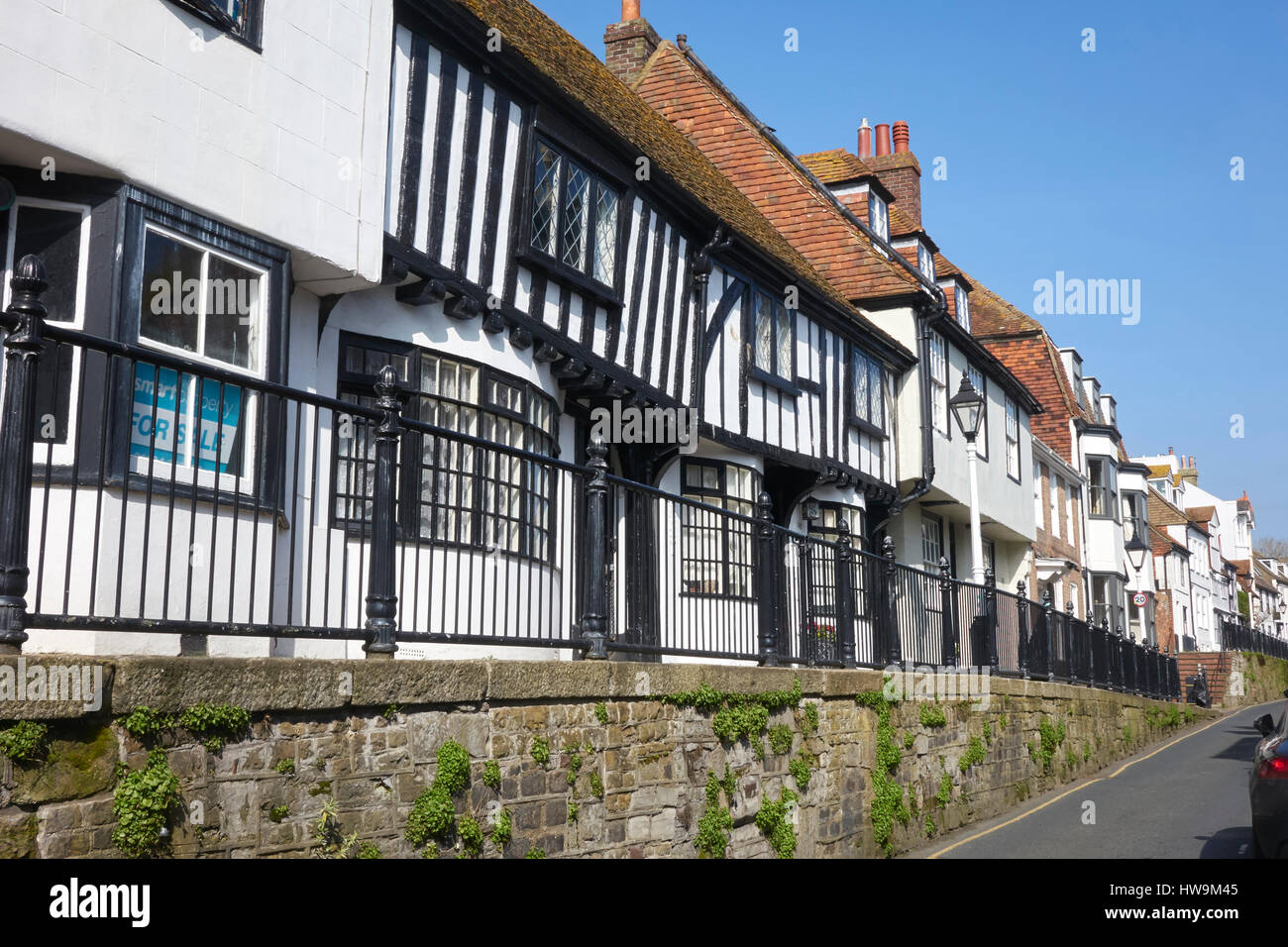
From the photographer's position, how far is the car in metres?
8.45

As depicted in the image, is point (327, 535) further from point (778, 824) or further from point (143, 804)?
point (778, 824)

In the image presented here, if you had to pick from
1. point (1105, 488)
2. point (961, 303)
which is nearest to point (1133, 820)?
point (961, 303)

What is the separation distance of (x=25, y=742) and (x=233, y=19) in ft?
17.3

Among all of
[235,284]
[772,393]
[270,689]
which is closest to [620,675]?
[270,689]

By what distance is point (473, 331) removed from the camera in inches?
401

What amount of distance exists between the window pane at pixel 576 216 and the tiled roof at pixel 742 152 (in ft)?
32.7

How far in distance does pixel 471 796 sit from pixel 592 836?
1.19 meters

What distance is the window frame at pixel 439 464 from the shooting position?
6402 millimetres

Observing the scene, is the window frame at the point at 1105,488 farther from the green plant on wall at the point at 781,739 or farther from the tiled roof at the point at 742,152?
the green plant on wall at the point at 781,739

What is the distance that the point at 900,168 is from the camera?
88.7ft

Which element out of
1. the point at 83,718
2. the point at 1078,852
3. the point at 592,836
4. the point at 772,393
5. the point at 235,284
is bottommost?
the point at 1078,852

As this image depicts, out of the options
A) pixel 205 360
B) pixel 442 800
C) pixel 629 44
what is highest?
pixel 629 44

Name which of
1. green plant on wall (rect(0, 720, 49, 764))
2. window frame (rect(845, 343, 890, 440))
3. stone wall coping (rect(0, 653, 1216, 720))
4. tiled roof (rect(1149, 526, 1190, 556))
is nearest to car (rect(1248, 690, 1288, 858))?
stone wall coping (rect(0, 653, 1216, 720))
